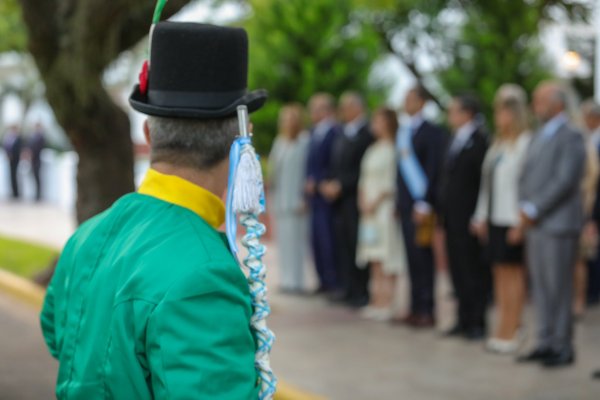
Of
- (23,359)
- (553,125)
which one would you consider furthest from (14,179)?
(553,125)

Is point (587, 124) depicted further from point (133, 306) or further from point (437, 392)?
point (133, 306)

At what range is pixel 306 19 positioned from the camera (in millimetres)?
14680

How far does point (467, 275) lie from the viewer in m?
8.02

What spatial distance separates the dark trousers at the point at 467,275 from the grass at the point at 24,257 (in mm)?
5602

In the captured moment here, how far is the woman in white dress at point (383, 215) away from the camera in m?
8.92

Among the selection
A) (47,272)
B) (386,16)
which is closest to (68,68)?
(47,272)

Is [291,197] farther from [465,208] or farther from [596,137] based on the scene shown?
[596,137]

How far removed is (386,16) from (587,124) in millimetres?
8855

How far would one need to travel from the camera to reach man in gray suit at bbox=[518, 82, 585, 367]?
22.8ft

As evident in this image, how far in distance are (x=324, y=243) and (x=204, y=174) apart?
801cm

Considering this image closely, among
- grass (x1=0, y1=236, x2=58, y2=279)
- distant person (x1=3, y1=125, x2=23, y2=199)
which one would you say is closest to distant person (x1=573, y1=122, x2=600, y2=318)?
grass (x1=0, y1=236, x2=58, y2=279)

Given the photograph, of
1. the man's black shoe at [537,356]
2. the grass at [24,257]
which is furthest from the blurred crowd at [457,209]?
the grass at [24,257]

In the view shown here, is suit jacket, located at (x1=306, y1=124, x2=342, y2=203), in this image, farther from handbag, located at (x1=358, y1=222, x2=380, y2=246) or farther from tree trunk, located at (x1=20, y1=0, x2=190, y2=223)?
tree trunk, located at (x1=20, y1=0, x2=190, y2=223)

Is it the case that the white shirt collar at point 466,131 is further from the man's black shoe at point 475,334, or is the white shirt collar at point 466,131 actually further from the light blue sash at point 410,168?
the man's black shoe at point 475,334
